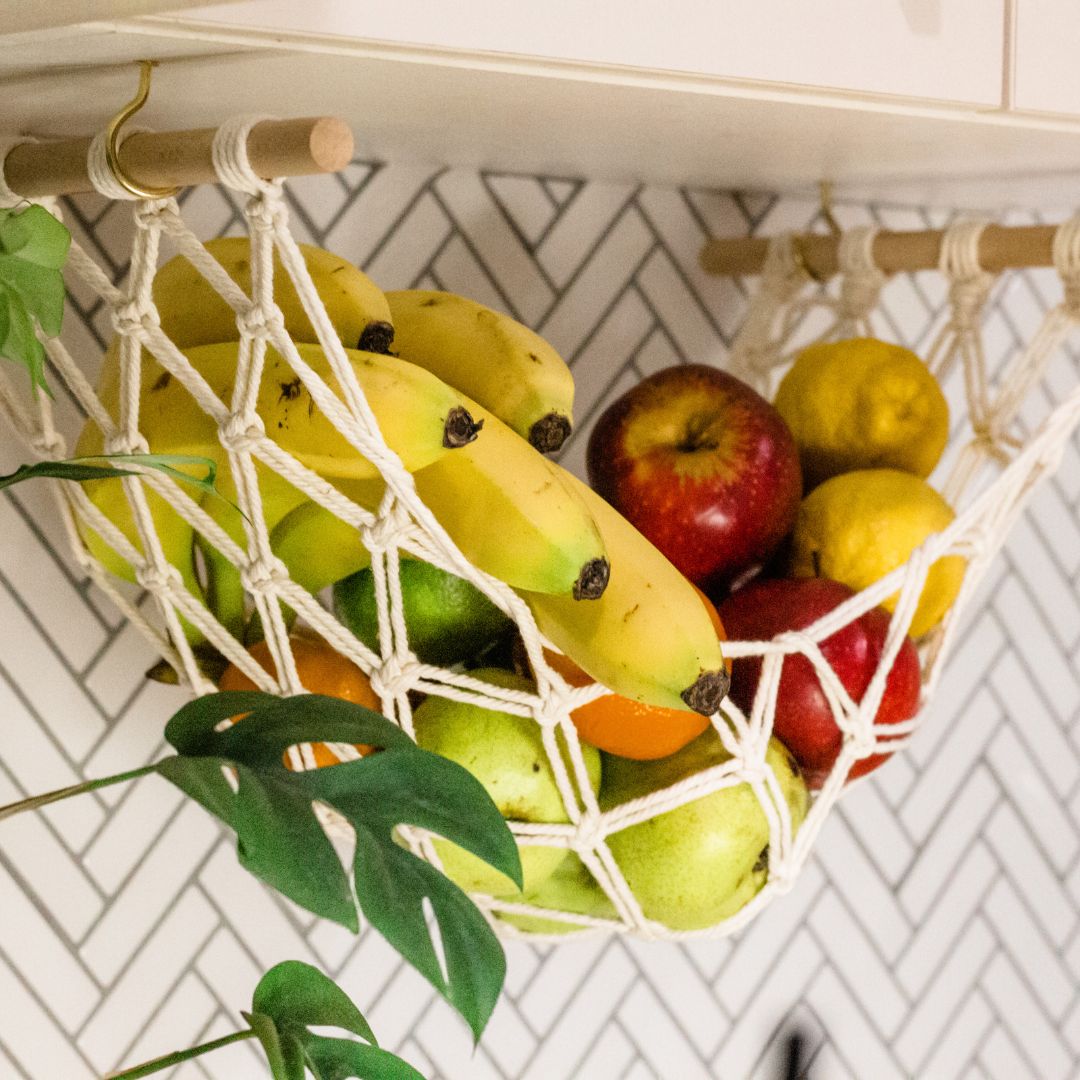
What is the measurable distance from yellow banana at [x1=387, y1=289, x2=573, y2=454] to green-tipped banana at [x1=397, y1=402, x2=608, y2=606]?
0.10 feet

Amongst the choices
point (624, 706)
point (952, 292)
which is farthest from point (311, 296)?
point (952, 292)

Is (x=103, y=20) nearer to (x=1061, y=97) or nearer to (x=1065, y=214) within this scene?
(x=1061, y=97)

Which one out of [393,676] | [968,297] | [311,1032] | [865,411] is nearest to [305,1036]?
[311,1032]

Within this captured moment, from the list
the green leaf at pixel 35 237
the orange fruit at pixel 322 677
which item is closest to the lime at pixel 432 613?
the orange fruit at pixel 322 677

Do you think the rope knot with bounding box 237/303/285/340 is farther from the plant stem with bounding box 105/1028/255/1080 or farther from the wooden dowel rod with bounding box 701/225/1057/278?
the wooden dowel rod with bounding box 701/225/1057/278

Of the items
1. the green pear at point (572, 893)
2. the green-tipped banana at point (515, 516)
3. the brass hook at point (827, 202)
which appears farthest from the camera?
the brass hook at point (827, 202)

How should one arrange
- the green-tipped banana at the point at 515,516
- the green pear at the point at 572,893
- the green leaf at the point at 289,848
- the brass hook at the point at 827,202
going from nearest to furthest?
the green leaf at the point at 289,848 < the green-tipped banana at the point at 515,516 < the green pear at the point at 572,893 < the brass hook at the point at 827,202

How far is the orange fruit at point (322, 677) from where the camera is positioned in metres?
0.55

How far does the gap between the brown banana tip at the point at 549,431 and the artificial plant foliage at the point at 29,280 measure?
216 mm

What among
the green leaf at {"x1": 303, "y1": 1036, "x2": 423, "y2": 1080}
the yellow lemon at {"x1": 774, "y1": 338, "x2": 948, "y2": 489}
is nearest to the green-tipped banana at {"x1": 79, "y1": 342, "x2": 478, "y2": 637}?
the green leaf at {"x1": 303, "y1": 1036, "x2": 423, "y2": 1080}

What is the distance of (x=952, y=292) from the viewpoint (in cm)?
76

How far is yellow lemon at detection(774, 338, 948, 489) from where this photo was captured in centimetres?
73

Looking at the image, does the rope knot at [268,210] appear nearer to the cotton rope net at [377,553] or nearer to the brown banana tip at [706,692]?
the cotton rope net at [377,553]

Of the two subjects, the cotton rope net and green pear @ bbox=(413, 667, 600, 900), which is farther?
green pear @ bbox=(413, 667, 600, 900)
